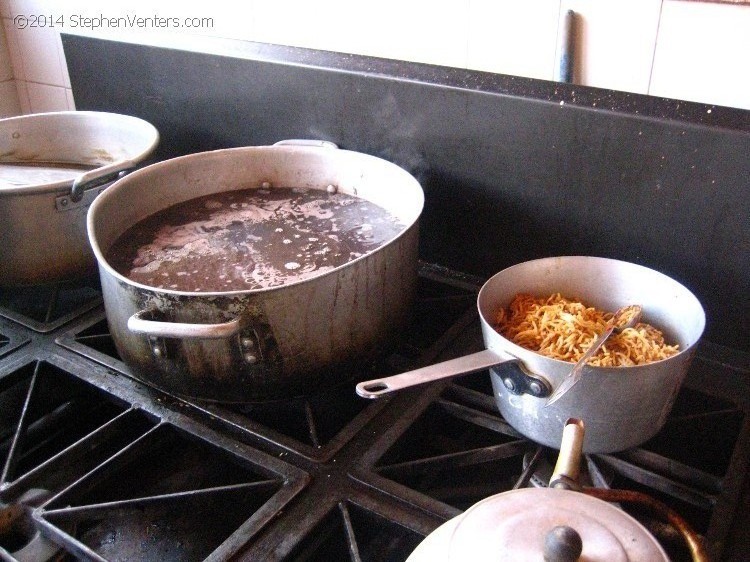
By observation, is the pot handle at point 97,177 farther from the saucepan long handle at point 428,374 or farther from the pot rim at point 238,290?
the saucepan long handle at point 428,374

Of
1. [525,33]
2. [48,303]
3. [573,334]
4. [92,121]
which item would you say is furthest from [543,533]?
[92,121]

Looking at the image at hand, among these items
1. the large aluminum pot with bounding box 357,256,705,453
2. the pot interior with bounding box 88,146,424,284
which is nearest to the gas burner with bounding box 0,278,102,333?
the pot interior with bounding box 88,146,424,284

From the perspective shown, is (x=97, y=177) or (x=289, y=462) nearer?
(x=289, y=462)

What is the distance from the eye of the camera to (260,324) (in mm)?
746

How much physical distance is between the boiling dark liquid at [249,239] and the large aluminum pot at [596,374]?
0.21 metres

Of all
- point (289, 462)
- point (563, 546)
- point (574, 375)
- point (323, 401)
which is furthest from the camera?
point (323, 401)

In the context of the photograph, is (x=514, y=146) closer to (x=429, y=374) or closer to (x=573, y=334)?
(x=573, y=334)

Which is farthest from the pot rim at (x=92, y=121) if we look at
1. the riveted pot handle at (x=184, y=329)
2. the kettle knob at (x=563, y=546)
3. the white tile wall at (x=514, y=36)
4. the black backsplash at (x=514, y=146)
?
the kettle knob at (x=563, y=546)

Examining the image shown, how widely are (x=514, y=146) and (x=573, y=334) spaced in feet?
1.02

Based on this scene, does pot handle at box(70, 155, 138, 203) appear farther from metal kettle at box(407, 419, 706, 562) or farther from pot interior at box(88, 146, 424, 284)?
metal kettle at box(407, 419, 706, 562)

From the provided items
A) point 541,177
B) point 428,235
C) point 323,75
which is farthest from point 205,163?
point 541,177

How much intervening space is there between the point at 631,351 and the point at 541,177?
0.30m

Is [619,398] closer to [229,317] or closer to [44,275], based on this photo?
[229,317]

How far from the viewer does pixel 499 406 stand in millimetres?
779
